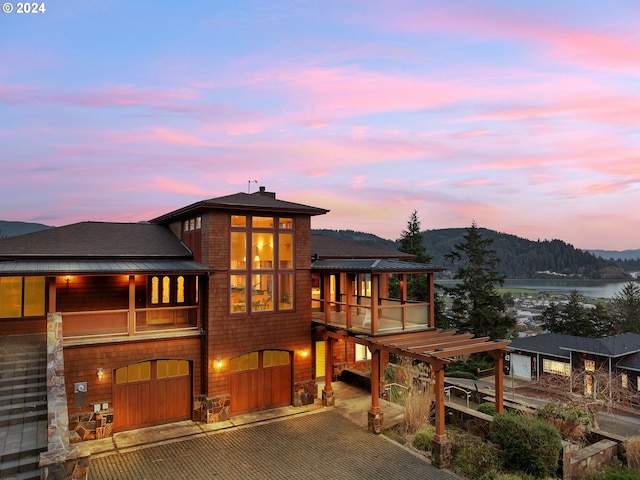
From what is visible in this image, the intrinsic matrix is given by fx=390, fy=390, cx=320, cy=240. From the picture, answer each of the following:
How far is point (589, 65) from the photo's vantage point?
15.3m

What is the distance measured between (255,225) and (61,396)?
7.38 m

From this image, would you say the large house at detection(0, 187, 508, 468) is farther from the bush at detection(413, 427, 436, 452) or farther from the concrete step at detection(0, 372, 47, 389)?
the concrete step at detection(0, 372, 47, 389)

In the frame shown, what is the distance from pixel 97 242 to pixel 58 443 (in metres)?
8.68

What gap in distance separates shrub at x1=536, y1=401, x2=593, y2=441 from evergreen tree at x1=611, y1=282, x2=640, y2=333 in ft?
119

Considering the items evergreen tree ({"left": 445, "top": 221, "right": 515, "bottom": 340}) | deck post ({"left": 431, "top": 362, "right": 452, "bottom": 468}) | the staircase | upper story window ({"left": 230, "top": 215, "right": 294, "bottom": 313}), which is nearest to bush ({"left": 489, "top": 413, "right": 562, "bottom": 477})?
deck post ({"left": 431, "top": 362, "right": 452, "bottom": 468})

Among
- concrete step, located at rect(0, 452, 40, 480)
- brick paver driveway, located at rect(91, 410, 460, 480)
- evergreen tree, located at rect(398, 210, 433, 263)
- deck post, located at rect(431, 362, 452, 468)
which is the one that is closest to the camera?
concrete step, located at rect(0, 452, 40, 480)

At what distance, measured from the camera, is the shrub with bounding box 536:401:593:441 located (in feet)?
38.1

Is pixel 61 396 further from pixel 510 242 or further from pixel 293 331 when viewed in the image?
pixel 510 242

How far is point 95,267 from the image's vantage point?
11633mm

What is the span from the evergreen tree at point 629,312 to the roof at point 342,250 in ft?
111

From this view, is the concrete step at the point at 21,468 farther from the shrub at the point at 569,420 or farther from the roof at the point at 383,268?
the shrub at the point at 569,420

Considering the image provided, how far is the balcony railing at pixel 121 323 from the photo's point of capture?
38.1 ft

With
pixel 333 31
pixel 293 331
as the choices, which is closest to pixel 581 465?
pixel 293 331

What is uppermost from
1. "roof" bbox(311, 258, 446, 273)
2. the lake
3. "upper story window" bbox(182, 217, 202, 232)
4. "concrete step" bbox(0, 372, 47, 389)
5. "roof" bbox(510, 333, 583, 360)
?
"upper story window" bbox(182, 217, 202, 232)
